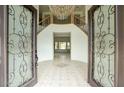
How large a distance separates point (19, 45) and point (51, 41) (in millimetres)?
6003

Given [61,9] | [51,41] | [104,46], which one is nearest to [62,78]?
[104,46]

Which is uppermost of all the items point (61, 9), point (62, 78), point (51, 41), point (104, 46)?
point (61, 9)

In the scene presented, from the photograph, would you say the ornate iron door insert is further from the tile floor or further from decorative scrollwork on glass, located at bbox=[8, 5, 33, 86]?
the tile floor

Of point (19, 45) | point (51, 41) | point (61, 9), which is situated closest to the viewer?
point (19, 45)

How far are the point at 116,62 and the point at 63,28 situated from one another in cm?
679

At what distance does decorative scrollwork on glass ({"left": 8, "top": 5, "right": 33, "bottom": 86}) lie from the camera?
2.48 metres

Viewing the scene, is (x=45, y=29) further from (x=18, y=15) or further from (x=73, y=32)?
(x=18, y=15)

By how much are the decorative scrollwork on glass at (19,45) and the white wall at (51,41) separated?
4.74m

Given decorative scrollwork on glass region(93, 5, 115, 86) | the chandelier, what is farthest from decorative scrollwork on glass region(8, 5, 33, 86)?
the chandelier

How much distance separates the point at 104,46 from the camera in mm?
2816

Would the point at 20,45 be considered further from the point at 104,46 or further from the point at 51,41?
the point at 51,41
